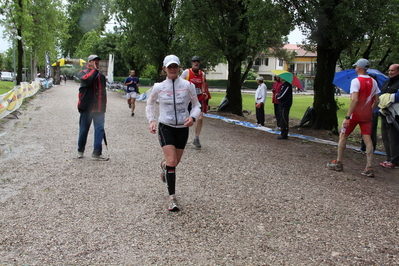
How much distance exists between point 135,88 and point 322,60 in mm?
7911

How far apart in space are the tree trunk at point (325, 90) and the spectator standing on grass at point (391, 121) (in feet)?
12.9

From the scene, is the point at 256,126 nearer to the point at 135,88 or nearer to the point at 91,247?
the point at 135,88

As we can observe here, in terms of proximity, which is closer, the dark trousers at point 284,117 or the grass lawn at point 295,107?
the dark trousers at point 284,117

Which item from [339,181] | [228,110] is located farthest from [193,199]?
[228,110]

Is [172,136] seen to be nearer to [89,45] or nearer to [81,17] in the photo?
[89,45]

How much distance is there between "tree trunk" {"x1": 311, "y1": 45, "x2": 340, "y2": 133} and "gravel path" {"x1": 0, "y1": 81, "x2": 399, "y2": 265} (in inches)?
158

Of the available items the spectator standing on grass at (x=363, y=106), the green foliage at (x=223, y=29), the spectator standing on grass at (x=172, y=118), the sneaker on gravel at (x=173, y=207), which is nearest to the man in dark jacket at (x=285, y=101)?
the spectator standing on grass at (x=363, y=106)

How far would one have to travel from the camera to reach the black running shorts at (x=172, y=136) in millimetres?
4906

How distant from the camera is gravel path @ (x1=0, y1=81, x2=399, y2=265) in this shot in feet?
12.2

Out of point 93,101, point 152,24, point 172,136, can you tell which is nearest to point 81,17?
point 152,24

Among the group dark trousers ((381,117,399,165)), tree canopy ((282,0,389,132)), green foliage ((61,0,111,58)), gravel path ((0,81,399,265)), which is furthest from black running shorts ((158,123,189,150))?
green foliage ((61,0,111,58))

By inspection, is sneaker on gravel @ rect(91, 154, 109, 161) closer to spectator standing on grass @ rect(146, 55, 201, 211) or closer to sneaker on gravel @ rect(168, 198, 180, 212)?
spectator standing on grass @ rect(146, 55, 201, 211)

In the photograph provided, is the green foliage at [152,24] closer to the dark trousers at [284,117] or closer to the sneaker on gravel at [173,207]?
the dark trousers at [284,117]

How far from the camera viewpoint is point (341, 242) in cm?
405
